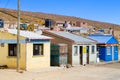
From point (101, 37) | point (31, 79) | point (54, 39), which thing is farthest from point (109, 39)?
point (31, 79)

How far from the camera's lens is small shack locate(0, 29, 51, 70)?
29625 mm

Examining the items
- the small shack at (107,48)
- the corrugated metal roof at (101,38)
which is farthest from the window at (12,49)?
the corrugated metal roof at (101,38)

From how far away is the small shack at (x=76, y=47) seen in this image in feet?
117

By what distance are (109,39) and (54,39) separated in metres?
10.0

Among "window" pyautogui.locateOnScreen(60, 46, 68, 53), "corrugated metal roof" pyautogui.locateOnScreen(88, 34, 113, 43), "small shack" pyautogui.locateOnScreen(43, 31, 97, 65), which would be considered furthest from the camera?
"corrugated metal roof" pyautogui.locateOnScreen(88, 34, 113, 43)

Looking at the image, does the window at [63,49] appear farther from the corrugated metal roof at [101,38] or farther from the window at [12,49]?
the corrugated metal roof at [101,38]

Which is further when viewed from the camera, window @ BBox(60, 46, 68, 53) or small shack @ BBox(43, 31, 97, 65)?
small shack @ BBox(43, 31, 97, 65)

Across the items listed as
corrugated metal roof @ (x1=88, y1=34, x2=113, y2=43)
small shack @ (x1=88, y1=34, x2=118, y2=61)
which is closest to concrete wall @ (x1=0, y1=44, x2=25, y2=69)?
small shack @ (x1=88, y1=34, x2=118, y2=61)

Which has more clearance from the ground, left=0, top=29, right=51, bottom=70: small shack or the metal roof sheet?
the metal roof sheet

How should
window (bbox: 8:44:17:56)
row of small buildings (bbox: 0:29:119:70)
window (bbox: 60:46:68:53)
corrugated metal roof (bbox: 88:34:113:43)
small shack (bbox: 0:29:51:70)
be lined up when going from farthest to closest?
corrugated metal roof (bbox: 88:34:113:43), window (bbox: 60:46:68:53), window (bbox: 8:44:17:56), row of small buildings (bbox: 0:29:119:70), small shack (bbox: 0:29:51:70)

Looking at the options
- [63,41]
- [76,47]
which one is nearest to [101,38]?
[76,47]

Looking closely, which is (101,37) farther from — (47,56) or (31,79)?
(31,79)

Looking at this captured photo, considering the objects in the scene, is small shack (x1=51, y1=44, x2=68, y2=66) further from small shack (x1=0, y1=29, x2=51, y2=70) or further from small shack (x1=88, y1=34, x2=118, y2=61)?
small shack (x1=88, y1=34, x2=118, y2=61)

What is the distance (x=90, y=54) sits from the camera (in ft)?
128
